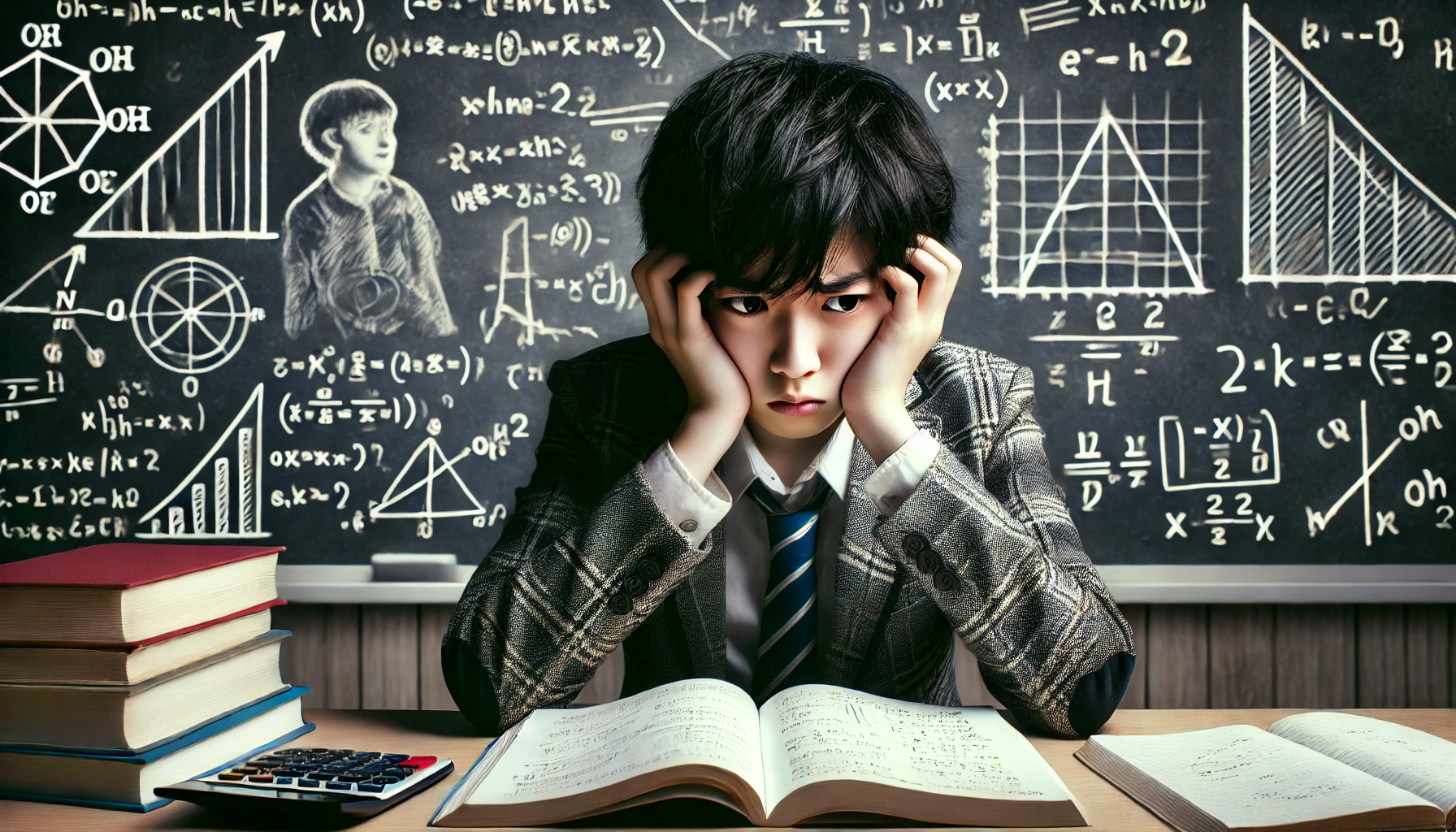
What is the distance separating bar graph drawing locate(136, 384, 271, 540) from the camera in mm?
1997

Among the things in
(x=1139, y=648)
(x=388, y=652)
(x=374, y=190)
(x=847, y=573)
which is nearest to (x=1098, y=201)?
(x=1139, y=648)

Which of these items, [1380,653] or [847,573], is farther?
[1380,653]

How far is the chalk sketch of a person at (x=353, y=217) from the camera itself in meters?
1.97

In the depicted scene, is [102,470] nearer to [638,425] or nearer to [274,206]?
[274,206]

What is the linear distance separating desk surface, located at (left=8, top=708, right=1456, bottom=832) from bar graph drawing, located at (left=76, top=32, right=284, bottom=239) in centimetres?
130

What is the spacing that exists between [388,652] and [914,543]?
4.70ft

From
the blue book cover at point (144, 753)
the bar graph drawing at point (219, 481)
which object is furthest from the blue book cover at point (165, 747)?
the bar graph drawing at point (219, 481)

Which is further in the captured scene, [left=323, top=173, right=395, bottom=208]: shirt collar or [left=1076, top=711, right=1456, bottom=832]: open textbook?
[left=323, top=173, right=395, bottom=208]: shirt collar

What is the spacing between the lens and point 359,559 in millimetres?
2012

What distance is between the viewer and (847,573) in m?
1.20

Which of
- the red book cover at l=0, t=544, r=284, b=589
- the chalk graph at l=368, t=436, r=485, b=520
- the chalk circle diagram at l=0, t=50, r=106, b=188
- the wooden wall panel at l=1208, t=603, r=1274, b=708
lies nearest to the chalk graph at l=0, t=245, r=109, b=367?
the chalk circle diagram at l=0, t=50, r=106, b=188

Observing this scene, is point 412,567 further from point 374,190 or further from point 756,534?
point 756,534

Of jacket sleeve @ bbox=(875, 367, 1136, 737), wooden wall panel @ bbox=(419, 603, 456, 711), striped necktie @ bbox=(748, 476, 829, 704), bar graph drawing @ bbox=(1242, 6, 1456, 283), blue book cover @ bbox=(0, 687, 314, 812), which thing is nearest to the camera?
blue book cover @ bbox=(0, 687, 314, 812)

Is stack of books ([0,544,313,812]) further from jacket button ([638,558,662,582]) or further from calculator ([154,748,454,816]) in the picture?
jacket button ([638,558,662,582])
